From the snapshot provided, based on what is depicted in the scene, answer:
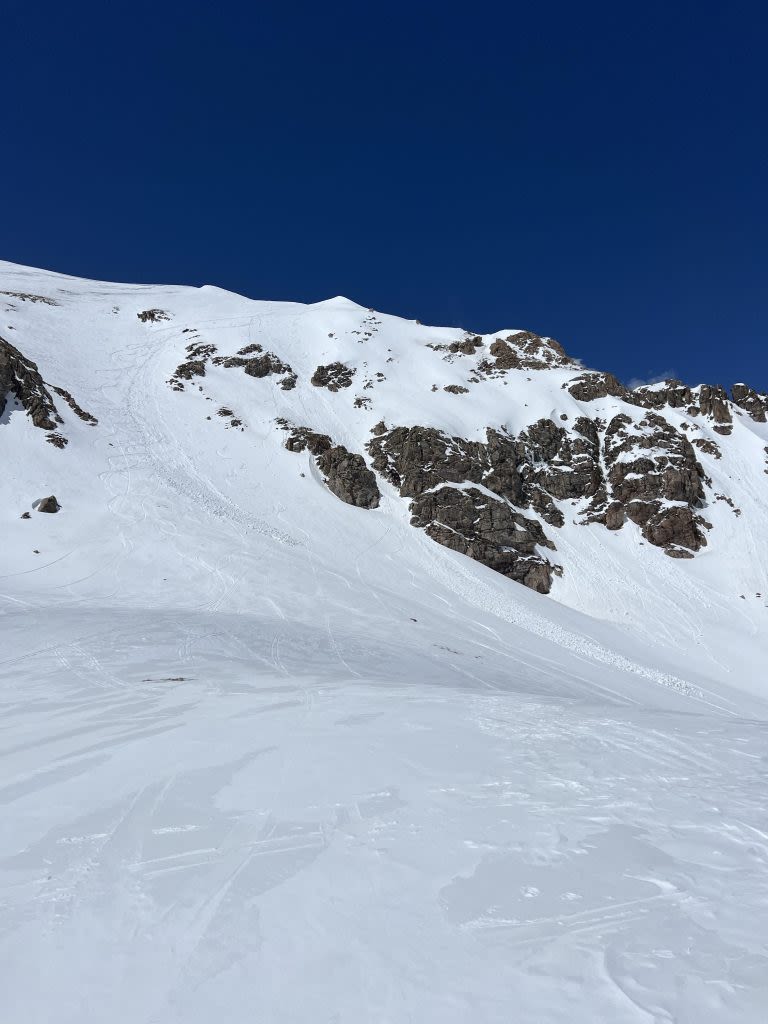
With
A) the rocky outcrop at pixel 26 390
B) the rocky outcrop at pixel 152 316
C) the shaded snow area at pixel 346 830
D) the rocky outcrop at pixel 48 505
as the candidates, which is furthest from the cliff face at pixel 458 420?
the shaded snow area at pixel 346 830

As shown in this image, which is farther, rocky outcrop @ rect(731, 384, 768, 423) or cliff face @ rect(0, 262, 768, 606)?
rocky outcrop @ rect(731, 384, 768, 423)

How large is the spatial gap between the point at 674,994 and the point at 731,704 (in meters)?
23.5

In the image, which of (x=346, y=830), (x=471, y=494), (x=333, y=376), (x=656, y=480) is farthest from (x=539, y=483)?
(x=346, y=830)

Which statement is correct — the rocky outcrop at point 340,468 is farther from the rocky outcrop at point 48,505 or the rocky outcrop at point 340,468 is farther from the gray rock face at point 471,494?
the rocky outcrop at point 48,505

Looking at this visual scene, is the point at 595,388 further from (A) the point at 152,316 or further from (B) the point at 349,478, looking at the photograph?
(A) the point at 152,316

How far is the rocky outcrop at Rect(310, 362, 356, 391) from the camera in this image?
4934 cm

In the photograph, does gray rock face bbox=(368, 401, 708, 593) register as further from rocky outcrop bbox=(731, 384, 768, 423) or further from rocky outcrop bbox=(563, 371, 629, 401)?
rocky outcrop bbox=(731, 384, 768, 423)

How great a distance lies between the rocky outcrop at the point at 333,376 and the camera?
1943 inches

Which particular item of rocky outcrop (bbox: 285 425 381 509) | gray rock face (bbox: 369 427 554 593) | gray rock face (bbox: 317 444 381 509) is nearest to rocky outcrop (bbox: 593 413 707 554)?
gray rock face (bbox: 369 427 554 593)

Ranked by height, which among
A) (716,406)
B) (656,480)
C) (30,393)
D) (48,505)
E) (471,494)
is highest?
(716,406)

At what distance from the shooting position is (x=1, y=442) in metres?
28.9

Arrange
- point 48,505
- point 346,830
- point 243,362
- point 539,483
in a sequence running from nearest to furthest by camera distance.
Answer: point 346,830, point 48,505, point 539,483, point 243,362

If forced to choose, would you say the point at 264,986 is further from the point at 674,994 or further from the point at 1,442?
the point at 1,442

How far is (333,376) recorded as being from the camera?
5016 centimetres
